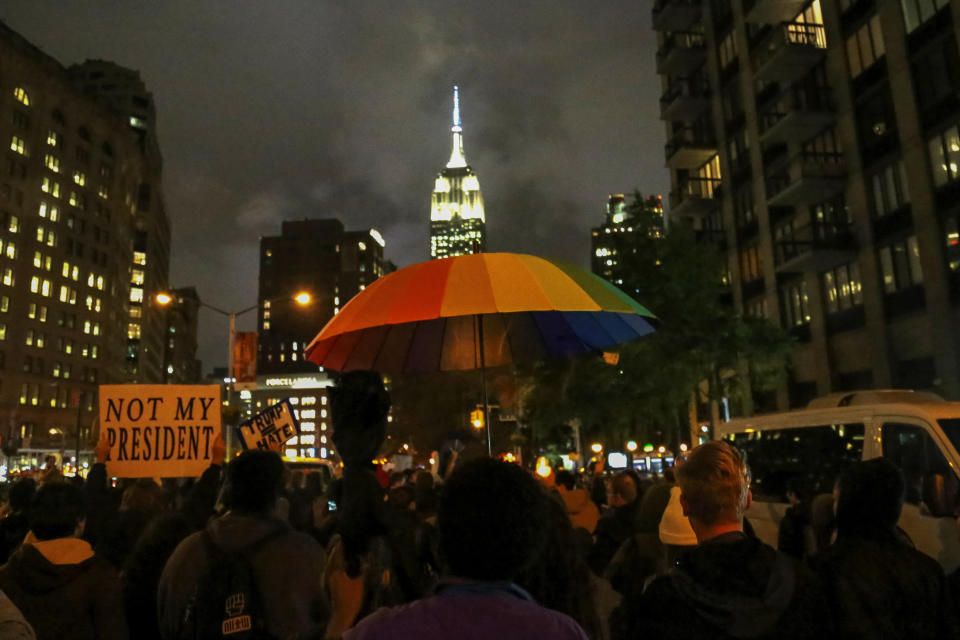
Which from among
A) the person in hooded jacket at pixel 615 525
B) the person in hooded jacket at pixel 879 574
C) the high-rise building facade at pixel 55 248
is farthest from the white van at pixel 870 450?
the high-rise building facade at pixel 55 248

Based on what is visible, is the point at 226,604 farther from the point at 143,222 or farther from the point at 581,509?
the point at 143,222

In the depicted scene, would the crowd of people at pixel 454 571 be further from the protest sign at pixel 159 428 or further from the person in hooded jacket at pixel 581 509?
the protest sign at pixel 159 428

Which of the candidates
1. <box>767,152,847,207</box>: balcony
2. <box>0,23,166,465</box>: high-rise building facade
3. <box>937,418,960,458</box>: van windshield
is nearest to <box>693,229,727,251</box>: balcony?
<box>767,152,847,207</box>: balcony

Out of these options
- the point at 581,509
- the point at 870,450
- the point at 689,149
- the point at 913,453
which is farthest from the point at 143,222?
the point at 913,453

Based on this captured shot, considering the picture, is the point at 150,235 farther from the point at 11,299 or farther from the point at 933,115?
the point at 933,115

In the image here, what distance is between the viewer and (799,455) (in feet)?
36.9

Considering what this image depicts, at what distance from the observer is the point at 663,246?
2633 centimetres

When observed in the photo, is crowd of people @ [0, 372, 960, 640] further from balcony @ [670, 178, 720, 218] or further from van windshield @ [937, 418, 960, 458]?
balcony @ [670, 178, 720, 218]

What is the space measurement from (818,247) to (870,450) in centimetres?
2163

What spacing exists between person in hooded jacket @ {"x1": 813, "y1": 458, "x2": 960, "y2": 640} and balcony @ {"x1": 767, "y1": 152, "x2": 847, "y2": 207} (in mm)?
28395

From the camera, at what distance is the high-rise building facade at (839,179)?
79.3ft

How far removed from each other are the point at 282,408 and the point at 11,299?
324ft

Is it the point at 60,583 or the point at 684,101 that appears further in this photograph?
the point at 684,101

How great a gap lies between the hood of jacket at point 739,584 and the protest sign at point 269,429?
32.6ft
